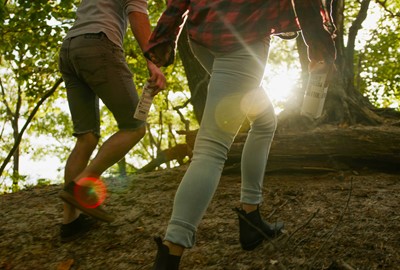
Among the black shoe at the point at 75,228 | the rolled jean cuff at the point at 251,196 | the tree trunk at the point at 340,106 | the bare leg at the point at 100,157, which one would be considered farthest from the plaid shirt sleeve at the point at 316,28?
the tree trunk at the point at 340,106

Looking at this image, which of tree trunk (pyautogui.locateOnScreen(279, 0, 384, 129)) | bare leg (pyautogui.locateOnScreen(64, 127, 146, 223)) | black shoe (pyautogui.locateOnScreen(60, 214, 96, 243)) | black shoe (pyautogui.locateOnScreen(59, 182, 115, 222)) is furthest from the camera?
tree trunk (pyautogui.locateOnScreen(279, 0, 384, 129))

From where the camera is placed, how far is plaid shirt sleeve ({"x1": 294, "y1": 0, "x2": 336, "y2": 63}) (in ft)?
6.18

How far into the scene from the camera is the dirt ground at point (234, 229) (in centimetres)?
221

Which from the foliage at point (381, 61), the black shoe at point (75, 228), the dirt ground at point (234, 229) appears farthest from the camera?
the foliage at point (381, 61)

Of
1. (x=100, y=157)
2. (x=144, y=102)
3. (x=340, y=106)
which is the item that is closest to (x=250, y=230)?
(x=144, y=102)

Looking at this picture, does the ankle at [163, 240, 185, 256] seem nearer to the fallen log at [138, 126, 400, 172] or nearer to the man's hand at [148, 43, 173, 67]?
the man's hand at [148, 43, 173, 67]

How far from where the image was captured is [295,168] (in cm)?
420

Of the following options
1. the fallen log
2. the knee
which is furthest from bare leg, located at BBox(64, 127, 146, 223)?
the fallen log

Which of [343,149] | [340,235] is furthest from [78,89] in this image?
[343,149]

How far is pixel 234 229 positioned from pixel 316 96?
4.20 ft

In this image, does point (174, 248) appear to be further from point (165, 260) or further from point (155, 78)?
point (155, 78)

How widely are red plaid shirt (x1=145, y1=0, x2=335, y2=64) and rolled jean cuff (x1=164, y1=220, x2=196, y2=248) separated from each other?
2.89ft

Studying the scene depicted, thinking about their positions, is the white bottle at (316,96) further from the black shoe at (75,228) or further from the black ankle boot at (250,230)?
the black shoe at (75,228)

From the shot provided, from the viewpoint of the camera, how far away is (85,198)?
2.50 metres
